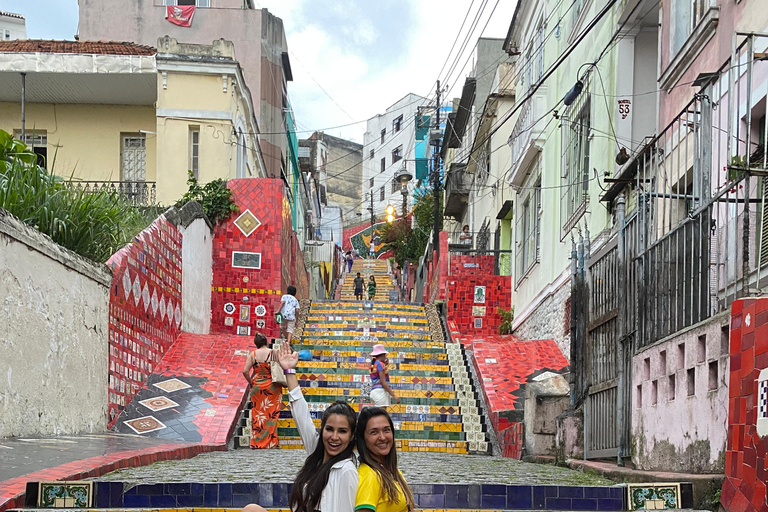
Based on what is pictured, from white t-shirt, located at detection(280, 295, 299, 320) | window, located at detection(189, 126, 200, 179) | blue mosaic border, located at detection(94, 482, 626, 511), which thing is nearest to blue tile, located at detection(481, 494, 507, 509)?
blue mosaic border, located at detection(94, 482, 626, 511)

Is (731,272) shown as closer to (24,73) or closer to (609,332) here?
(609,332)

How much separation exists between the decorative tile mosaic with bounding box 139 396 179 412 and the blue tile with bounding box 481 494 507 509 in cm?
752

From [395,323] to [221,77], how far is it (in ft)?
22.9

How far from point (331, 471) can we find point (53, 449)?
15.2ft

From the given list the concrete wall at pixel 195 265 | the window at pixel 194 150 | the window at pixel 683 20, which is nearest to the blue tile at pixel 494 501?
the window at pixel 683 20

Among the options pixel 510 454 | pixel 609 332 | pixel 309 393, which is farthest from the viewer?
pixel 309 393

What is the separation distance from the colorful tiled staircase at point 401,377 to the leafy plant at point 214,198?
2751 mm

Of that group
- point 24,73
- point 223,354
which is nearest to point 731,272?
point 223,354

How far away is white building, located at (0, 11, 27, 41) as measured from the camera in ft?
171

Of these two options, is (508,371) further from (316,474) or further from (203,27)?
(203,27)

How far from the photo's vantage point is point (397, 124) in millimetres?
73250

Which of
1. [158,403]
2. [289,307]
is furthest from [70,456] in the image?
[289,307]

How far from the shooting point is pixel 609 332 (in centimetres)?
917

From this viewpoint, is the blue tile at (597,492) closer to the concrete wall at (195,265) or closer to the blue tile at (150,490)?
the blue tile at (150,490)
